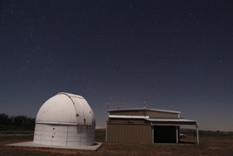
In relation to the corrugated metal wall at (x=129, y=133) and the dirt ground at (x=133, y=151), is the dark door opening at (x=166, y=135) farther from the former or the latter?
the dirt ground at (x=133, y=151)

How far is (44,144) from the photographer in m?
19.4

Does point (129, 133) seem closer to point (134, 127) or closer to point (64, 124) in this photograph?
point (134, 127)

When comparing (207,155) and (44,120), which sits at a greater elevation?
(44,120)

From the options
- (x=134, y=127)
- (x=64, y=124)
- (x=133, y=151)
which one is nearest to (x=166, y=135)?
(x=134, y=127)

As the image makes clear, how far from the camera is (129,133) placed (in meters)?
26.7

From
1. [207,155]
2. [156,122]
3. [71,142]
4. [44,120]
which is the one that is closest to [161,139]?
[156,122]

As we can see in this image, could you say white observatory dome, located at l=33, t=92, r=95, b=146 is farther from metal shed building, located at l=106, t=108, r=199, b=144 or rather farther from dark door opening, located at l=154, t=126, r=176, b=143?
dark door opening, located at l=154, t=126, r=176, b=143

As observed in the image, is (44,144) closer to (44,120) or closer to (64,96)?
(44,120)

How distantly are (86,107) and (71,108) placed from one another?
2258 millimetres

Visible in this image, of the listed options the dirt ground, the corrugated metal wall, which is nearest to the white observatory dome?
the dirt ground

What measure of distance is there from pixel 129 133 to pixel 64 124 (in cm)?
1046

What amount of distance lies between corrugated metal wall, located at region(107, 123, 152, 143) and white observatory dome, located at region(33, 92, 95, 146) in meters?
5.79

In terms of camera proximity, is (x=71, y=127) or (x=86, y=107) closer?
(x=71, y=127)

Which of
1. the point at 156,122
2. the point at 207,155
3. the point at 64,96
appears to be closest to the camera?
the point at 207,155
